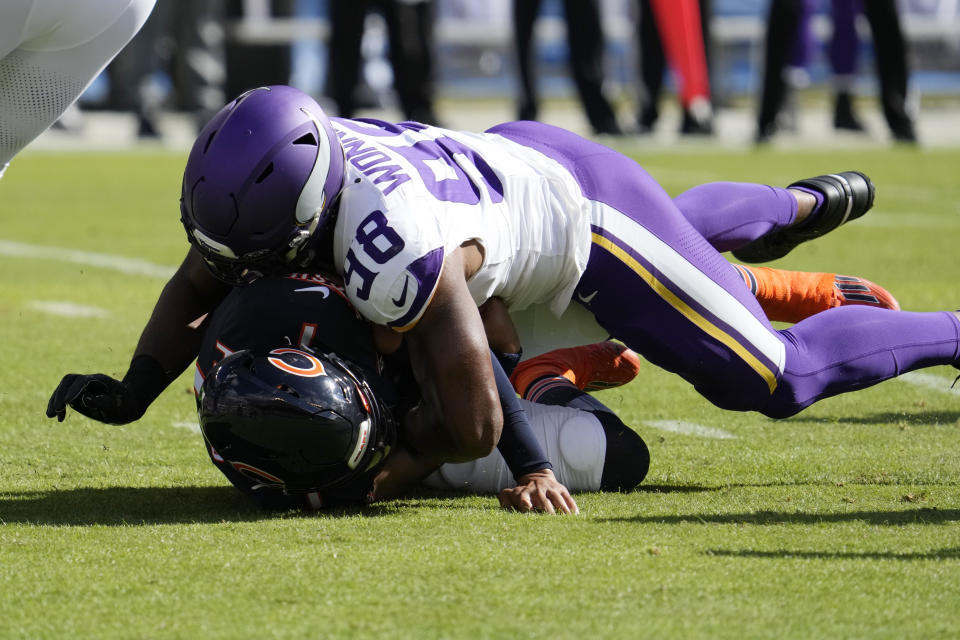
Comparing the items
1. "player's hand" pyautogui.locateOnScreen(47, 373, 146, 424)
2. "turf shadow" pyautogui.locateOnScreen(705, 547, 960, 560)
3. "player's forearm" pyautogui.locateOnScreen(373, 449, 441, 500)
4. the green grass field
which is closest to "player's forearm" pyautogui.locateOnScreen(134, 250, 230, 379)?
"player's hand" pyautogui.locateOnScreen(47, 373, 146, 424)

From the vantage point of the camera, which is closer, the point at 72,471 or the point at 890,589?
the point at 890,589

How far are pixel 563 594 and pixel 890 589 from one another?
1.91 ft

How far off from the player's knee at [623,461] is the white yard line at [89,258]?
4.14 m

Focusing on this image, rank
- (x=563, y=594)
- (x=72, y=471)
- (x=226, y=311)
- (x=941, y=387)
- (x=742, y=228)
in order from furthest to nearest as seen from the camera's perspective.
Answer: (x=941, y=387) → (x=742, y=228) → (x=72, y=471) → (x=226, y=311) → (x=563, y=594)

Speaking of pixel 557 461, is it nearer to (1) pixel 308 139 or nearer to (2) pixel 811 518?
(2) pixel 811 518

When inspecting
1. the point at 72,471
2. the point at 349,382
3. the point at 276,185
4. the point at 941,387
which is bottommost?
the point at 941,387

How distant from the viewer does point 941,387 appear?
5.00 m

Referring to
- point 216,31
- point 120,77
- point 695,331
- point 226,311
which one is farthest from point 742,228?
point 120,77

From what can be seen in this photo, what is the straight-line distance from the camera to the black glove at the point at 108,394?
3564 mm

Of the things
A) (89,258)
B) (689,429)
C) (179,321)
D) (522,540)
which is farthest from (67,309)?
(522,540)

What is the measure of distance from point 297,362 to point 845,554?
119cm

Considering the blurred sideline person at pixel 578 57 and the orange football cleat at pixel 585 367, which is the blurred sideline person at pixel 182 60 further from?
the orange football cleat at pixel 585 367

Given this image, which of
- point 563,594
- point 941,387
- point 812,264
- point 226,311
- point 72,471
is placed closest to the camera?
point 563,594

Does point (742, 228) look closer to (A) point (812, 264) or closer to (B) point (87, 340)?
(B) point (87, 340)
